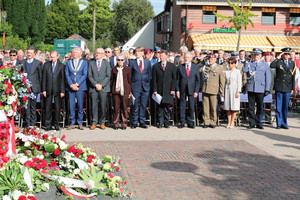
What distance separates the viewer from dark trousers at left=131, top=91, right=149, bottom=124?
1273 cm

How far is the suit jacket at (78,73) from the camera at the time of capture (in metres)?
12.2

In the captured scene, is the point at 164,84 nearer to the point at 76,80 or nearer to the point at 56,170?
the point at 76,80

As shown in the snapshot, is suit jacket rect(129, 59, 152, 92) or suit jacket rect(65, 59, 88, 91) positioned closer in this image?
suit jacket rect(65, 59, 88, 91)

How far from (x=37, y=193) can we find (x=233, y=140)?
6.59m

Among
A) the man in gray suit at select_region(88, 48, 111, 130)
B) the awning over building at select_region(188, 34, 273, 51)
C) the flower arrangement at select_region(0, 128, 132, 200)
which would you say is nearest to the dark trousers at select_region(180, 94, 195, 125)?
the man in gray suit at select_region(88, 48, 111, 130)

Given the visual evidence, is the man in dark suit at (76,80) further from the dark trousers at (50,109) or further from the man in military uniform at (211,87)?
the man in military uniform at (211,87)

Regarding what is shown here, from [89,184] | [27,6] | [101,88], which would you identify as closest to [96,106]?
[101,88]

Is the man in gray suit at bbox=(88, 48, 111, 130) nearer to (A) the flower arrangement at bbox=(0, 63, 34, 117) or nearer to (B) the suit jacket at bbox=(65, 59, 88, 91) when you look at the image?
(B) the suit jacket at bbox=(65, 59, 88, 91)

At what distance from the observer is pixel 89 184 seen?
600 cm

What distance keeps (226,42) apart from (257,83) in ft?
90.7

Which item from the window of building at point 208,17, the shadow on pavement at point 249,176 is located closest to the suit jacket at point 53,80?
the shadow on pavement at point 249,176

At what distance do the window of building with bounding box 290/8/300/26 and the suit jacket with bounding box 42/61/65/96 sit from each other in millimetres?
34526

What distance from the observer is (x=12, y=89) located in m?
6.56

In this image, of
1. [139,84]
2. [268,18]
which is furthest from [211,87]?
[268,18]
